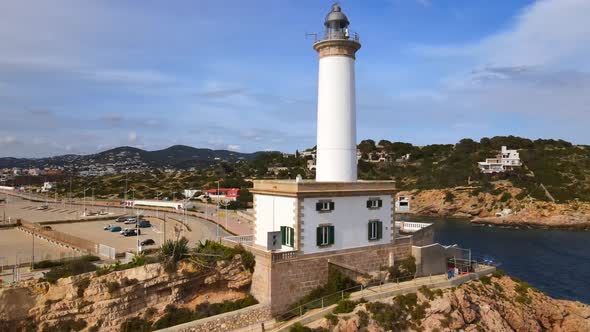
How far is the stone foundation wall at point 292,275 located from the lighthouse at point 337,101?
3.93 m

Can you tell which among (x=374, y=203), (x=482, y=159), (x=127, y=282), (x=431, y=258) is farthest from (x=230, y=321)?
(x=482, y=159)

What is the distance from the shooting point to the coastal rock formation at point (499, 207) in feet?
188

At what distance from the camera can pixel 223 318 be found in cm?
1669

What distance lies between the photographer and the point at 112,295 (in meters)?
16.3

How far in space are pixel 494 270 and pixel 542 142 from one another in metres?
87.3

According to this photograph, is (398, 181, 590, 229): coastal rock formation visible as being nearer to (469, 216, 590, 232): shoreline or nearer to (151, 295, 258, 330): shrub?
(469, 216, 590, 232): shoreline

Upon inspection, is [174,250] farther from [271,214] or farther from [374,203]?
[374,203]

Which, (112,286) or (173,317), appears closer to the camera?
(112,286)

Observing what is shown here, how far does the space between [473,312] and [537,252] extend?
26559mm

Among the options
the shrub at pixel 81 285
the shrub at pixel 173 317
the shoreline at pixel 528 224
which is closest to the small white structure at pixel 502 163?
the shoreline at pixel 528 224

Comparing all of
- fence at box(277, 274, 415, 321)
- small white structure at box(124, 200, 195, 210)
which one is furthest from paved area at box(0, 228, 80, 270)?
small white structure at box(124, 200, 195, 210)

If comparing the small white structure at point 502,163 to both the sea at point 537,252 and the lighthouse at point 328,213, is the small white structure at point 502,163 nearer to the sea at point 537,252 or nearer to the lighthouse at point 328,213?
the sea at point 537,252

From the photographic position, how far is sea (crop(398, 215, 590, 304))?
101 feet

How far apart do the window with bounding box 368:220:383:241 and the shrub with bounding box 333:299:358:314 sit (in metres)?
3.95
